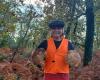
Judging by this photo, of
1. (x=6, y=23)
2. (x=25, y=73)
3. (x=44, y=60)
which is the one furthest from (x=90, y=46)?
(x=44, y=60)

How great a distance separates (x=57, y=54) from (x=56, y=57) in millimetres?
53

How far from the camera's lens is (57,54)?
6.14 metres

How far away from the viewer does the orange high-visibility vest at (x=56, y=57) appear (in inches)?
241

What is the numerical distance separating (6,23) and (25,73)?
2.35m

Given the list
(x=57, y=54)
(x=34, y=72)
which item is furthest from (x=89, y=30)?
(x=57, y=54)

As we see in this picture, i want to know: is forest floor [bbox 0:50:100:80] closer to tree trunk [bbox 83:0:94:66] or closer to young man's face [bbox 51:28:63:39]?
tree trunk [bbox 83:0:94:66]

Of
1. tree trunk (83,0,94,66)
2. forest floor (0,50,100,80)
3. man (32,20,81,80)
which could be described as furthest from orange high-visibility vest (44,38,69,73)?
tree trunk (83,0,94,66)

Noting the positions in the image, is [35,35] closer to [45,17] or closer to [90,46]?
[45,17]

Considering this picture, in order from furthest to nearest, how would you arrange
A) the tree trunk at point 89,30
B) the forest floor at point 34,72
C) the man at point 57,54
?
the tree trunk at point 89,30 → the forest floor at point 34,72 → the man at point 57,54

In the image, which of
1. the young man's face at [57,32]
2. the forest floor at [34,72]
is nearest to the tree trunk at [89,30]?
the forest floor at [34,72]

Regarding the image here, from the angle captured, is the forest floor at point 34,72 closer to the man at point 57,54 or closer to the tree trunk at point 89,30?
the tree trunk at point 89,30

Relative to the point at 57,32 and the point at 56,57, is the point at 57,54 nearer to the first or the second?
the point at 56,57

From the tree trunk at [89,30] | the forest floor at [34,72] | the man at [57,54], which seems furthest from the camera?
the tree trunk at [89,30]

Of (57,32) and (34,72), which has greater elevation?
(57,32)
